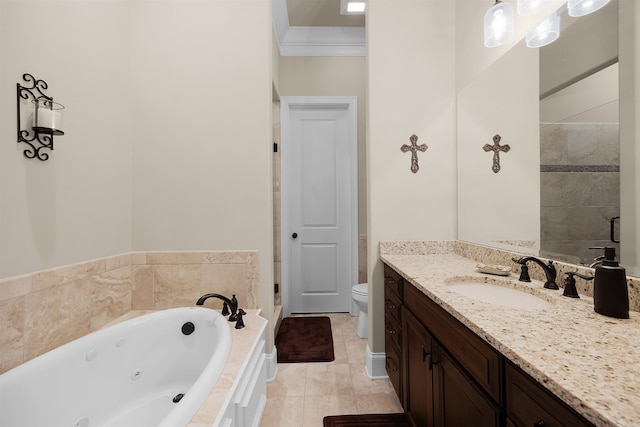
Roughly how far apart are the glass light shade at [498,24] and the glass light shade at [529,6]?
11cm

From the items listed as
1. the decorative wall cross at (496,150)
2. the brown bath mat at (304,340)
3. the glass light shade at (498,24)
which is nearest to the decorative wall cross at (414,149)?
the decorative wall cross at (496,150)

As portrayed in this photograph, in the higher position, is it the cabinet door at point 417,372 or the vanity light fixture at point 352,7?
the vanity light fixture at point 352,7

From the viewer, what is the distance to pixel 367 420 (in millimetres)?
1600

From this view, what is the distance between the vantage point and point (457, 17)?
2.00 m

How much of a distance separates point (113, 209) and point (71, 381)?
98 cm

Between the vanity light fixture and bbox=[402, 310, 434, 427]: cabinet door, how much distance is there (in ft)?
8.54

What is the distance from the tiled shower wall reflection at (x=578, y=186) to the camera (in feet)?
3.34

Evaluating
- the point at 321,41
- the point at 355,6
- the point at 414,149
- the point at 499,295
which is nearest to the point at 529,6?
the point at 414,149

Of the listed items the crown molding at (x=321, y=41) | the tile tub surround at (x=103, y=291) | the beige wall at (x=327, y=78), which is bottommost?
the tile tub surround at (x=103, y=291)

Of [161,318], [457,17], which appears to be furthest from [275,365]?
[457,17]

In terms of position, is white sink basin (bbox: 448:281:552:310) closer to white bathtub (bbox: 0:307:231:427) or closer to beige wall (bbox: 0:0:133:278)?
white bathtub (bbox: 0:307:231:427)

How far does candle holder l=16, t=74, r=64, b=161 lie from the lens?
4.02ft

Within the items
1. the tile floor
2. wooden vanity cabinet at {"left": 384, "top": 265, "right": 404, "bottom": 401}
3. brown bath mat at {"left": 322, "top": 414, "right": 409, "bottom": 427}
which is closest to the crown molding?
wooden vanity cabinet at {"left": 384, "top": 265, "right": 404, "bottom": 401}

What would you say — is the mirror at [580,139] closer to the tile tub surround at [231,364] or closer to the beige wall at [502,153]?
the beige wall at [502,153]
